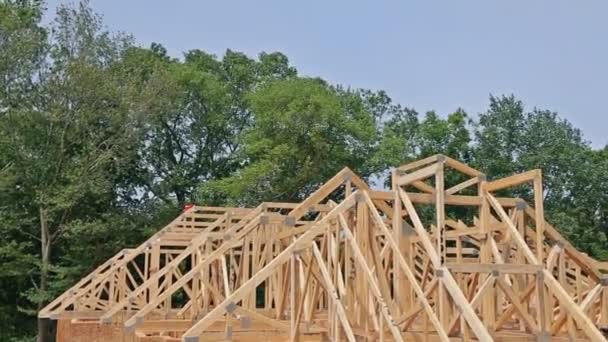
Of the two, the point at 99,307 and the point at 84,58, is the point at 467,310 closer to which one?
the point at 99,307

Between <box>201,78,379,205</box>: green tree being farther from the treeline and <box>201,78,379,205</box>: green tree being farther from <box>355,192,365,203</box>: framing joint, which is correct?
<box>355,192,365,203</box>: framing joint

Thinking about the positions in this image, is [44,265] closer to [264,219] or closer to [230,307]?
[264,219]

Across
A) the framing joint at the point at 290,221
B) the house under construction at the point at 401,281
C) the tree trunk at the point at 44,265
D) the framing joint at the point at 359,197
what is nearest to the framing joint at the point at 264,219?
the house under construction at the point at 401,281

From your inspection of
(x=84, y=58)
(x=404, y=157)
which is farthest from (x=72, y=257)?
(x=404, y=157)

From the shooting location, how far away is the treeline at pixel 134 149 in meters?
27.9

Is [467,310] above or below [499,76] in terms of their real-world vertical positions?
below

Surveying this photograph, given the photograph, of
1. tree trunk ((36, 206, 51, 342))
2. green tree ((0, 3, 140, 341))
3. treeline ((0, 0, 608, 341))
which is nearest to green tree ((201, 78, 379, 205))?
treeline ((0, 0, 608, 341))

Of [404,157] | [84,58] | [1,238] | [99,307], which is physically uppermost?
[84,58]

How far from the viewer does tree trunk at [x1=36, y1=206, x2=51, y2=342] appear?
26.4 metres

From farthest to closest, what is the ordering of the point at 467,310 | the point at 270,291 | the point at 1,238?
the point at 1,238 → the point at 270,291 → the point at 467,310

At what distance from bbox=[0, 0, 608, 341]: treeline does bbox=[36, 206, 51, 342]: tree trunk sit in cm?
8

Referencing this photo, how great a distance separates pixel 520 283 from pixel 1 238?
20.1 m

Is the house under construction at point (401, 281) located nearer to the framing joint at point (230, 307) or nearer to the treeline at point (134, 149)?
the framing joint at point (230, 307)

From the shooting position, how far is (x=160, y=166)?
113 ft
